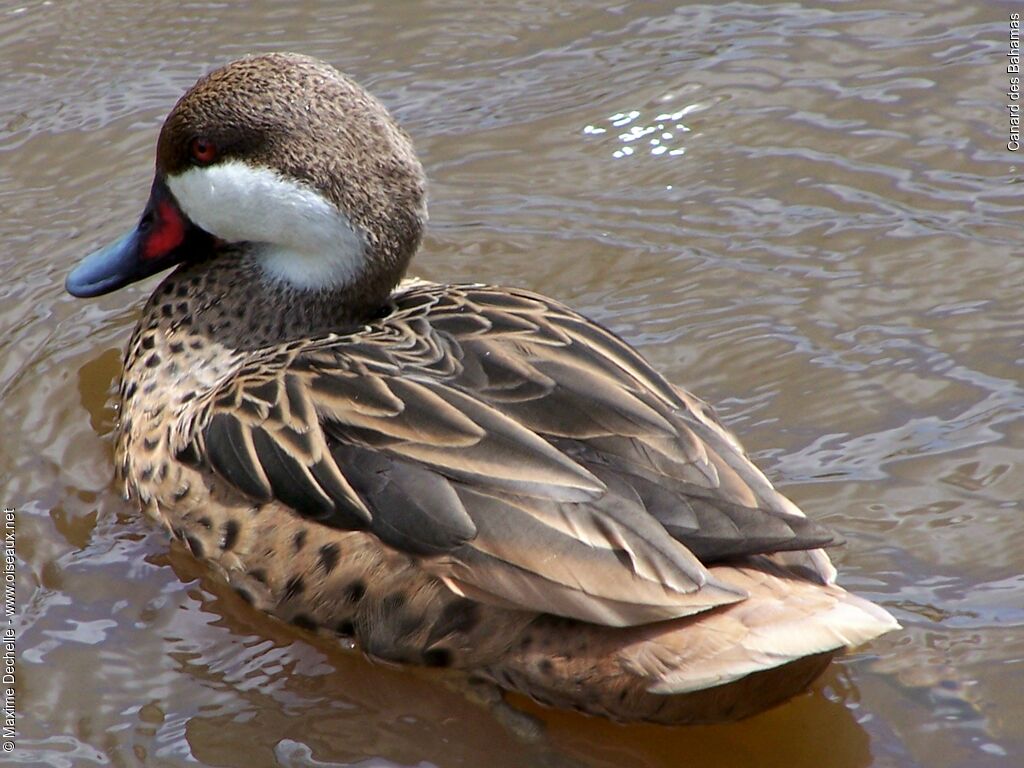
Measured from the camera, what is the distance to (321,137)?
530 cm

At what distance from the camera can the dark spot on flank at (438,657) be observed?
459 cm

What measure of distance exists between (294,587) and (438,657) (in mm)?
533

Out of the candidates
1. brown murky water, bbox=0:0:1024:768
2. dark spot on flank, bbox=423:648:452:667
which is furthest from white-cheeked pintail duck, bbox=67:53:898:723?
brown murky water, bbox=0:0:1024:768

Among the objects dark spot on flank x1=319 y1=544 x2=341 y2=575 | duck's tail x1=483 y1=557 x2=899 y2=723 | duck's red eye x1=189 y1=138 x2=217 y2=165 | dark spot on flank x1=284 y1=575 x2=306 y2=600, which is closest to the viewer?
duck's tail x1=483 y1=557 x2=899 y2=723

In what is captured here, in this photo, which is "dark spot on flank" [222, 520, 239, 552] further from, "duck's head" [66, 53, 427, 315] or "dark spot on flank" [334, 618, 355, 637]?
"duck's head" [66, 53, 427, 315]

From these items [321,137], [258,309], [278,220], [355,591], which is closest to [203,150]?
[278,220]

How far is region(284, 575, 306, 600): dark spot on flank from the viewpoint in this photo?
4.81 m

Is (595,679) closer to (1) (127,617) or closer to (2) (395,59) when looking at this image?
(1) (127,617)

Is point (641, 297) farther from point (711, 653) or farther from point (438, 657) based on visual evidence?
point (711, 653)

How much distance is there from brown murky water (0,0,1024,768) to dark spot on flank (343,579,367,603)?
311mm

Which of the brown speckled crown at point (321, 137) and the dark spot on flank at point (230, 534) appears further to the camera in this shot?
the brown speckled crown at point (321, 137)

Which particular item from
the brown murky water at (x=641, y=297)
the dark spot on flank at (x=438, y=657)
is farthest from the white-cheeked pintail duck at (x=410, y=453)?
the brown murky water at (x=641, y=297)

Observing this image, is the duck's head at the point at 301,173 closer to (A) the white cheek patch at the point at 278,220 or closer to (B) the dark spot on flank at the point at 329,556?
(A) the white cheek patch at the point at 278,220

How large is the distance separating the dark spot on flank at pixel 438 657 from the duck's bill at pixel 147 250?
1.96 metres
